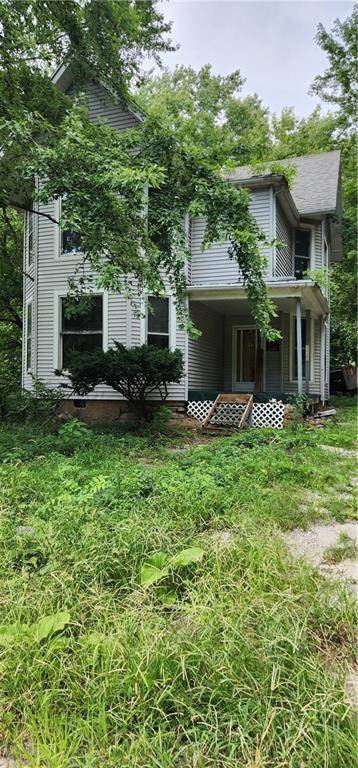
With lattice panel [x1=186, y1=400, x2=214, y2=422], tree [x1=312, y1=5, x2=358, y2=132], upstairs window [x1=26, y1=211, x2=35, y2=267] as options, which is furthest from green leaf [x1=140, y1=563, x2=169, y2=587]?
tree [x1=312, y1=5, x2=358, y2=132]

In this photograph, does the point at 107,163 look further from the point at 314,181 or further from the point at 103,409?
the point at 314,181

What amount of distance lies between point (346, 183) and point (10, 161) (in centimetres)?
1645

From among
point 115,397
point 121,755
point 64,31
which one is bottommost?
point 121,755

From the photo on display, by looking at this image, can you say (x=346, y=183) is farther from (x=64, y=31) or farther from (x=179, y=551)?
(x=179, y=551)

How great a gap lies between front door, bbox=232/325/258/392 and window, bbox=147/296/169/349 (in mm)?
3103

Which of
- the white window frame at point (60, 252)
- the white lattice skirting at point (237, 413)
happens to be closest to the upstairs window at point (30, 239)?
the white window frame at point (60, 252)

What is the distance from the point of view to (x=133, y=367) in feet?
27.9

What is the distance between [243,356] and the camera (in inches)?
505

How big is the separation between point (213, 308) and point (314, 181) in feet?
18.8

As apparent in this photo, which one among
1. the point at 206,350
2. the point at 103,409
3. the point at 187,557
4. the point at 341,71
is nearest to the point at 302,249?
the point at 206,350

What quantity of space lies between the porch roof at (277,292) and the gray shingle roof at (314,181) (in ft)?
9.84

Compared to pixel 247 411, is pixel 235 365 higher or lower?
higher

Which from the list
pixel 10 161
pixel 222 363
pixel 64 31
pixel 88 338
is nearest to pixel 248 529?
pixel 10 161

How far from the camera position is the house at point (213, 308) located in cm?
1009
